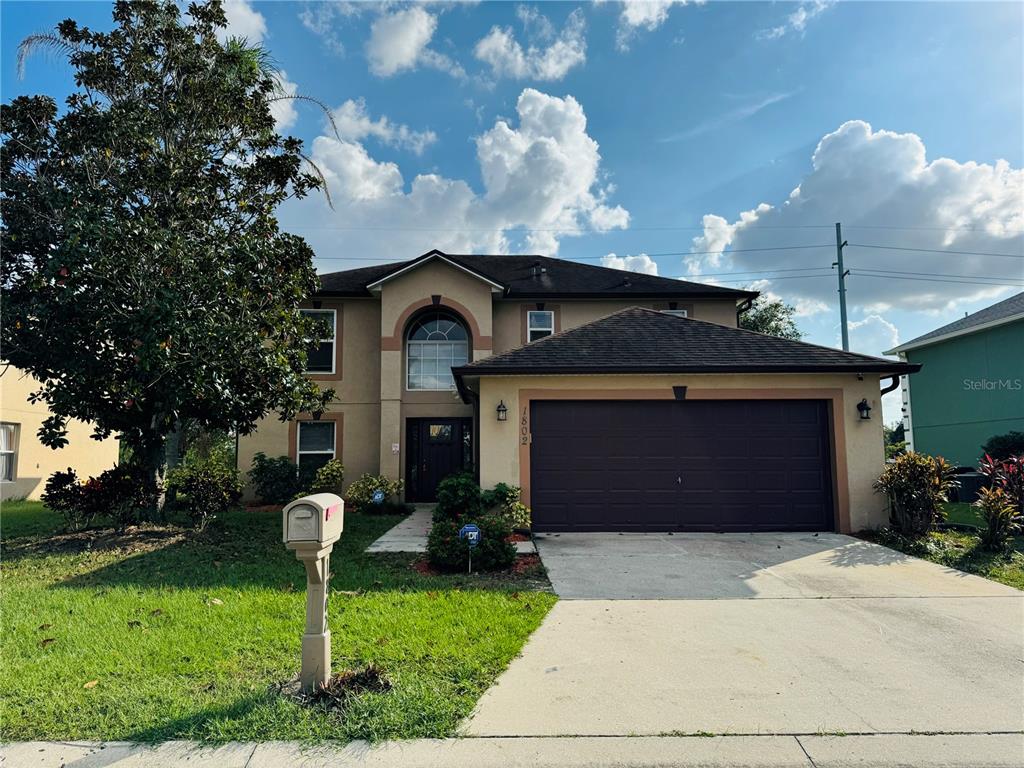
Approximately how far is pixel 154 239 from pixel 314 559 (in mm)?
6866

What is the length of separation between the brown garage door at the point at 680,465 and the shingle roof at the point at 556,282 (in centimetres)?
624

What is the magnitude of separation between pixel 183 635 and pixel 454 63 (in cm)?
1130

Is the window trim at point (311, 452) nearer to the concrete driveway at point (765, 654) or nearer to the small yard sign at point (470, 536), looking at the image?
the small yard sign at point (470, 536)

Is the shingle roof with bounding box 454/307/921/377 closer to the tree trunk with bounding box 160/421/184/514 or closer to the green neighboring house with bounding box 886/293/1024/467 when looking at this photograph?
the tree trunk with bounding box 160/421/184/514

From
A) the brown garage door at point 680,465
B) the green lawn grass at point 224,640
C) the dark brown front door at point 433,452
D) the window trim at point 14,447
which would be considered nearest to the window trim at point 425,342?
the dark brown front door at point 433,452

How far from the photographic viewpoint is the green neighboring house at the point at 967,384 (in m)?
15.2

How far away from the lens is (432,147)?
14.6m

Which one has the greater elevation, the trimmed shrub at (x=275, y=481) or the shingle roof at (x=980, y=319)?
the shingle roof at (x=980, y=319)

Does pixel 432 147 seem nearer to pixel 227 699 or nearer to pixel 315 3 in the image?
pixel 315 3

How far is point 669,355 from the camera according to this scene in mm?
10242

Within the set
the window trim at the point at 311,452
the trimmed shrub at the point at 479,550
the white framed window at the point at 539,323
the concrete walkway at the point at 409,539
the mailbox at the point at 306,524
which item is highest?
the white framed window at the point at 539,323

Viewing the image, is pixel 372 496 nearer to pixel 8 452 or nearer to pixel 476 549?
pixel 476 549

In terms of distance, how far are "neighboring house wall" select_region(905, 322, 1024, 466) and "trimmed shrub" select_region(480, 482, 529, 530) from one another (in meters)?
14.7

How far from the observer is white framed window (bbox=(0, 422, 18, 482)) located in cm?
1524
